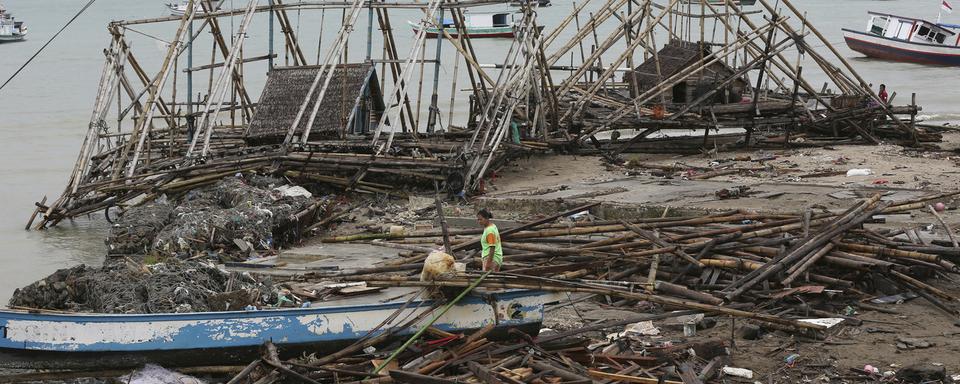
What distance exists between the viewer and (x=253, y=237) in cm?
1345

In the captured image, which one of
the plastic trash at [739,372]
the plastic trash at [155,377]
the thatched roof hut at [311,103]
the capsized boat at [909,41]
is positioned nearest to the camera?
the plastic trash at [739,372]

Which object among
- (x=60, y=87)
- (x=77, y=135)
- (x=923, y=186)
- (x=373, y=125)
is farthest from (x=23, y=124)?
(x=923, y=186)

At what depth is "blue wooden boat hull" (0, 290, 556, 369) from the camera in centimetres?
913

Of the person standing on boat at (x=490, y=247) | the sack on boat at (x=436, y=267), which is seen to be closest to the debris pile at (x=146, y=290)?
the sack on boat at (x=436, y=267)

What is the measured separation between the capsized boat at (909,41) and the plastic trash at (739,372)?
31278 mm

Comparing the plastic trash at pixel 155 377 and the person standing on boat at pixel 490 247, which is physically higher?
the person standing on boat at pixel 490 247

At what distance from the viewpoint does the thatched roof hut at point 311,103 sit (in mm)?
17172

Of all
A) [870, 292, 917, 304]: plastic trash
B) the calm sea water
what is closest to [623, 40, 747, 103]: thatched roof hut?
the calm sea water

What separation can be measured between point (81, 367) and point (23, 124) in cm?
2198

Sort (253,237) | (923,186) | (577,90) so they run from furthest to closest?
1. (577,90)
2. (923,186)
3. (253,237)

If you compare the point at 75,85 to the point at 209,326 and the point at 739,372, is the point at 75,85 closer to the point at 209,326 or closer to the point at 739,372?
the point at 209,326

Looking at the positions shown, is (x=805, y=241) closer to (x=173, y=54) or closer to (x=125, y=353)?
(x=125, y=353)

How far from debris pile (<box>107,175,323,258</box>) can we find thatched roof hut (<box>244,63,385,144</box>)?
2150 mm

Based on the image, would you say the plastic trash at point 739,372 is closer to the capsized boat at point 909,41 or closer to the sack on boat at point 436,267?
the sack on boat at point 436,267
